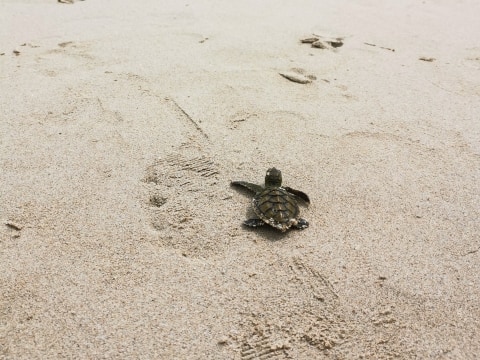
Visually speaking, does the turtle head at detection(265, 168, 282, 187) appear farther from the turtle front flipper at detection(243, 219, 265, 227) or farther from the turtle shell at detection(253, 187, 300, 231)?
the turtle front flipper at detection(243, 219, 265, 227)

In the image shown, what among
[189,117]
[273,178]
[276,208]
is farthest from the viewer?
[189,117]

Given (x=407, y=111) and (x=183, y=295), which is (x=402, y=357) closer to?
(x=183, y=295)

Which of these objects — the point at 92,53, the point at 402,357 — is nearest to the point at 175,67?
the point at 92,53

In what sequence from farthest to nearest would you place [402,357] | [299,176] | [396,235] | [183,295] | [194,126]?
[194,126]
[299,176]
[396,235]
[183,295]
[402,357]

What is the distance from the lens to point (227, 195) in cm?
247

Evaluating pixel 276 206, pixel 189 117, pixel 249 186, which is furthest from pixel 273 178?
pixel 189 117

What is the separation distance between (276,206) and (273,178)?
0.83 feet

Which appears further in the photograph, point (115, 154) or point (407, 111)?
point (407, 111)

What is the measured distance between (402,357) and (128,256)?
133 cm

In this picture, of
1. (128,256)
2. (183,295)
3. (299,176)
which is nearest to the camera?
(183,295)

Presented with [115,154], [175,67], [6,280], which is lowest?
[6,280]

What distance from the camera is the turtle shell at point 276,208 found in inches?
87.1

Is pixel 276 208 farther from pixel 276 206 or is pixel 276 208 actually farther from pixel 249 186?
pixel 249 186

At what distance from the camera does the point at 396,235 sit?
2271 mm
